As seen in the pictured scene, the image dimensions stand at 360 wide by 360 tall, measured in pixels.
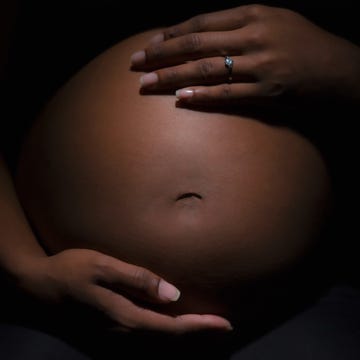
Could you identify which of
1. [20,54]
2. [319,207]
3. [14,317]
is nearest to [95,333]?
[14,317]

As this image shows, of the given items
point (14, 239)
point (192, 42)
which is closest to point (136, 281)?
point (14, 239)

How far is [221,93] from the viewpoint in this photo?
0.63 metres

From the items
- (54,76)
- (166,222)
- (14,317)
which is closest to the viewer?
(166,222)

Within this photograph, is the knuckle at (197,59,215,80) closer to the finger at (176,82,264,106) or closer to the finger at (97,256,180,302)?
the finger at (176,82,264,106)

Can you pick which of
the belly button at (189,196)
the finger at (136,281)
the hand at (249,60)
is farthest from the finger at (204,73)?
the finger at (136,281)

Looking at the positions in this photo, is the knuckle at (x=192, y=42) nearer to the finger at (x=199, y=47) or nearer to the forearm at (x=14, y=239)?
the finger at (x=199, y=47)

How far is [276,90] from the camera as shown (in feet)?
2.10

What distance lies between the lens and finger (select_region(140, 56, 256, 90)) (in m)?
0.63

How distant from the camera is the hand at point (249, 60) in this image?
63 cm

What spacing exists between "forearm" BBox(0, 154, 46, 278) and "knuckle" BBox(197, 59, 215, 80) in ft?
1.18

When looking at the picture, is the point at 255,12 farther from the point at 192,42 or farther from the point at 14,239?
the point at 14,239

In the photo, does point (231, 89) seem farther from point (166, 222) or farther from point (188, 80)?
point (166, 222)

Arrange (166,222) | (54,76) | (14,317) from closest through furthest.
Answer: (166,222)
(14,317)
(54,76)

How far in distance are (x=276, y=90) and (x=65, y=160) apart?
314 mm
